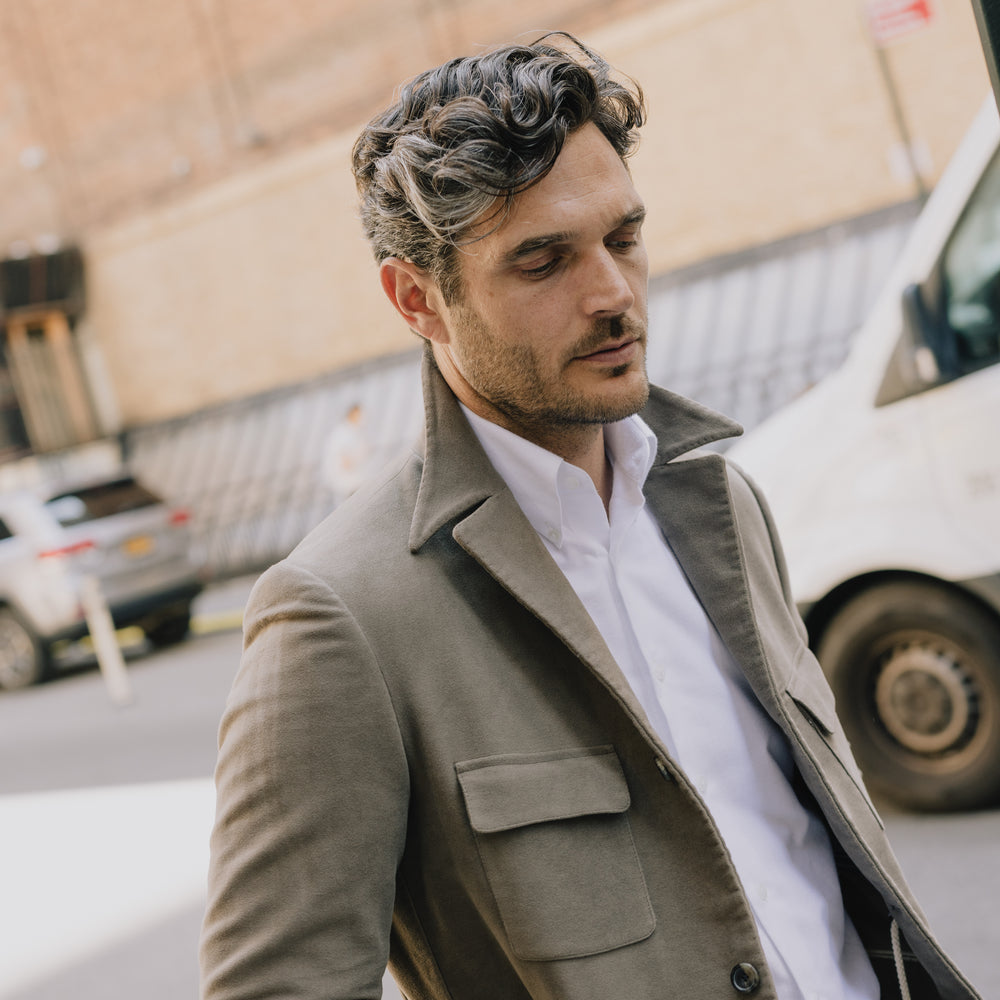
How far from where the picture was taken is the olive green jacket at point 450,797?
4.31ft

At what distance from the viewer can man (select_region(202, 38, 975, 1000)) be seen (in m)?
1.34

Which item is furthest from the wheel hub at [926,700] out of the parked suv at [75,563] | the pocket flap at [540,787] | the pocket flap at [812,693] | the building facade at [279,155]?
the parked suv at [75,563]

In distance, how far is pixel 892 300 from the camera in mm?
4367

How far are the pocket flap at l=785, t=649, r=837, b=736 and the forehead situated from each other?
648 millimetres

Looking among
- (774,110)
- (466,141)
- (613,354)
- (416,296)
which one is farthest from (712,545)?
(774,110)

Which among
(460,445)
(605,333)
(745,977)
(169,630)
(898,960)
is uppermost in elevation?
(605,333)

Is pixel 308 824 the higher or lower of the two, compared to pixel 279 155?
lower

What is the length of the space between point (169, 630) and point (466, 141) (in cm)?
1130

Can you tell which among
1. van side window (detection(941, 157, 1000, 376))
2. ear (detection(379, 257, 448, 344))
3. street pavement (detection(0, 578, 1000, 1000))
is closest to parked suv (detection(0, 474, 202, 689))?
street pavement (detection(0, 578, 1000, 1000))

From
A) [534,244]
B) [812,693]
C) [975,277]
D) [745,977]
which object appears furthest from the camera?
[975,277]

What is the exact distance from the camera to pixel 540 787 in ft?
4.50

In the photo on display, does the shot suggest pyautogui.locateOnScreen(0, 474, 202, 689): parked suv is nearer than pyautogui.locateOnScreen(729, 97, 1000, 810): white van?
A: No

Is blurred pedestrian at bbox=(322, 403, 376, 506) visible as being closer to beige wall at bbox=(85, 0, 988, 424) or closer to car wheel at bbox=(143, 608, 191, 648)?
car wheel at bbox=(143, 608, 191, 648)

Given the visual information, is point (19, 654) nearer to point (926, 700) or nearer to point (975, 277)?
point (926, 700)
